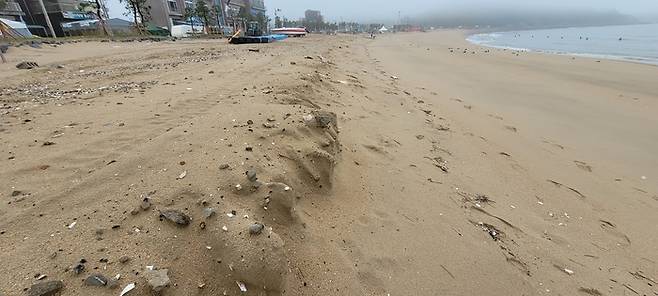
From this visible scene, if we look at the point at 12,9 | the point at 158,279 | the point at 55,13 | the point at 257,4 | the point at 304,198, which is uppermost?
the point at 257,4

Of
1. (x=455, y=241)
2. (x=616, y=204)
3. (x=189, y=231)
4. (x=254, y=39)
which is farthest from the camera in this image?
(x=254, y=39)

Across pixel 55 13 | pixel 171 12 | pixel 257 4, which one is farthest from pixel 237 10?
pixel 55 13

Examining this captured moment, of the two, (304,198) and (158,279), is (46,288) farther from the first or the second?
(304,198)

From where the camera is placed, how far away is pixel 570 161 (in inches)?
211

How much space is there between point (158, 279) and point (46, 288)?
0.56 m

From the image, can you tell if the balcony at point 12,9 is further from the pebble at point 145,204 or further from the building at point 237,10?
the pebble at point 145,204

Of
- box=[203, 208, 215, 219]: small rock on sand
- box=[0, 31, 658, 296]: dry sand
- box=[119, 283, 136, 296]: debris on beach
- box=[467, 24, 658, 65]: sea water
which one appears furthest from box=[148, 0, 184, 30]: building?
box=[119, 283, 136, 296]: debris on beach

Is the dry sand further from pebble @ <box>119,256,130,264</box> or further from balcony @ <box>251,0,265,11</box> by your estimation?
balcony @ <box>251,0,265,11</box>

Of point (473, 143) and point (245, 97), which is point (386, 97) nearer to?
point (473, 143)

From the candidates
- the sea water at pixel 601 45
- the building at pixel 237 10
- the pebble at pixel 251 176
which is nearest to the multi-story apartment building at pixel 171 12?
the building at pixel 237 10

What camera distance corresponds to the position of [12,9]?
41562 mm

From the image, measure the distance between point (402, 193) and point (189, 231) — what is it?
229 cm

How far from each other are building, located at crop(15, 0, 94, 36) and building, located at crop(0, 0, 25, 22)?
2620mm

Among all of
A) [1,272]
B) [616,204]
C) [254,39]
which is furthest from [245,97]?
[254,39]
